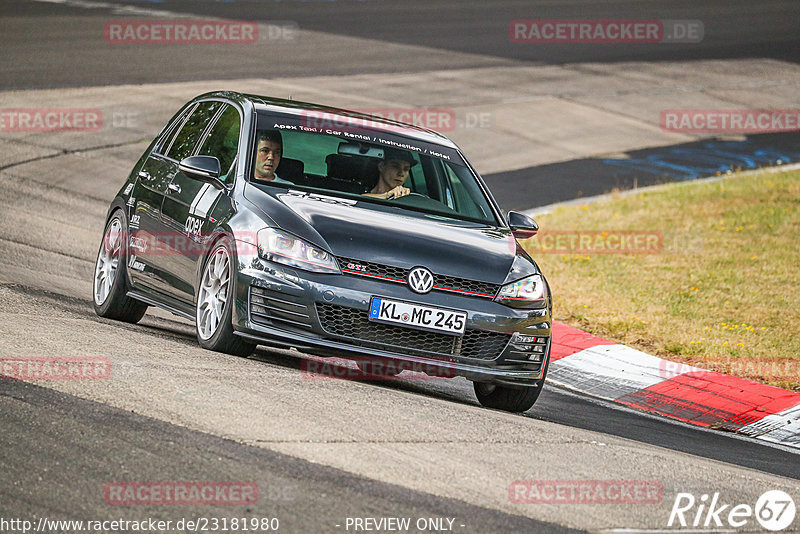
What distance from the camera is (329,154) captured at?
8727 mm

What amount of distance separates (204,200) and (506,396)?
7.90 feet

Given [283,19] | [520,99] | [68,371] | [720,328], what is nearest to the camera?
[68,371]

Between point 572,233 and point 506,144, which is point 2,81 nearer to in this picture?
point 506,144

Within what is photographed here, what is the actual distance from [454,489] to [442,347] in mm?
2120

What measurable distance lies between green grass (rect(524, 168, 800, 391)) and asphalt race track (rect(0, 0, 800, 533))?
1.55 metres

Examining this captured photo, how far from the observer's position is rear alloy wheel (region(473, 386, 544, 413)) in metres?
8.20

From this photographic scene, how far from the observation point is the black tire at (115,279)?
368 inches

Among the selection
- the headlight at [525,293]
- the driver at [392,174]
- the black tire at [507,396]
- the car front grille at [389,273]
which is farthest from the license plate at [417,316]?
the driver at [392,174]

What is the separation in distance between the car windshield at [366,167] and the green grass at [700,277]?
9.38 ft

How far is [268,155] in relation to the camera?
850cm

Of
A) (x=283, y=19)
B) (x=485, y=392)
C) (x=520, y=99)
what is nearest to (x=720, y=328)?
(x=485, y=392)

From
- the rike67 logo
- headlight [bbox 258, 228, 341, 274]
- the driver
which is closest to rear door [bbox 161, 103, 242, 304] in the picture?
headlight [bbox 258, 228, 341, 274]

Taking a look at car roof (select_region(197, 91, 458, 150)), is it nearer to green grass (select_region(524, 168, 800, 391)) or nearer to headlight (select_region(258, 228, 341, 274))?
headlight (select_region(258, 228, 341, 274))

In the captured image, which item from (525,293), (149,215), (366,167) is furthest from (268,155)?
(525,293)
